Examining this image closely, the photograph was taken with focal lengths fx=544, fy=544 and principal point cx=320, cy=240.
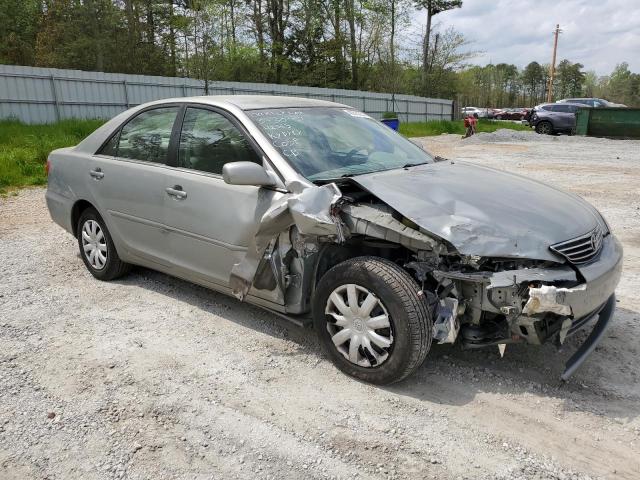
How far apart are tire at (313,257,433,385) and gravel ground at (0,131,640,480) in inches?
5.8

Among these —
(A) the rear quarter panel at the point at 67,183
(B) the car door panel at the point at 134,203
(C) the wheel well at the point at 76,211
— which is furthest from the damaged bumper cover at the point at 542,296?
(C) the wheel well at the point at 76,211

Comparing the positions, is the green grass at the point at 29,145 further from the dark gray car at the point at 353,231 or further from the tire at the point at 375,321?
the tire at the point at 375,321

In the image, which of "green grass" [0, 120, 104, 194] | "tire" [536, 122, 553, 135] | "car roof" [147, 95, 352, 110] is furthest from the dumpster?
"car roof" [147, 95, 352, 110]

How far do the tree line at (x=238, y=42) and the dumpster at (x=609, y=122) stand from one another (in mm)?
15530

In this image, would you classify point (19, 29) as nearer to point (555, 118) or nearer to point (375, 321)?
point (555, 118)

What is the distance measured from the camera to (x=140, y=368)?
3420mm

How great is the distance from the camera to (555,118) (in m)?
25.4

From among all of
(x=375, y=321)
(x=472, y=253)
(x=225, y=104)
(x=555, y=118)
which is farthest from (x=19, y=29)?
(x=472, y=253)

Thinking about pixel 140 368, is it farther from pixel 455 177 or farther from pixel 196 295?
pixel 455 177

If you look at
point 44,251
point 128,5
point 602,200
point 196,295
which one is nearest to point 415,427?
point 196,295

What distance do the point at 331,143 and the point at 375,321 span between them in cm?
143

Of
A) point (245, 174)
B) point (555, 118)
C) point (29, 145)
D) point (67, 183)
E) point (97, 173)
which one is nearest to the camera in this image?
point (245, 174)

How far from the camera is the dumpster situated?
72.3 feet

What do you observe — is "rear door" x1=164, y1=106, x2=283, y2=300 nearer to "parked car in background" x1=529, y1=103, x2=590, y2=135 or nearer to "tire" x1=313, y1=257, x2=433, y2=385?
"tire" x1=313, y1=257, x2=433, y2=385
